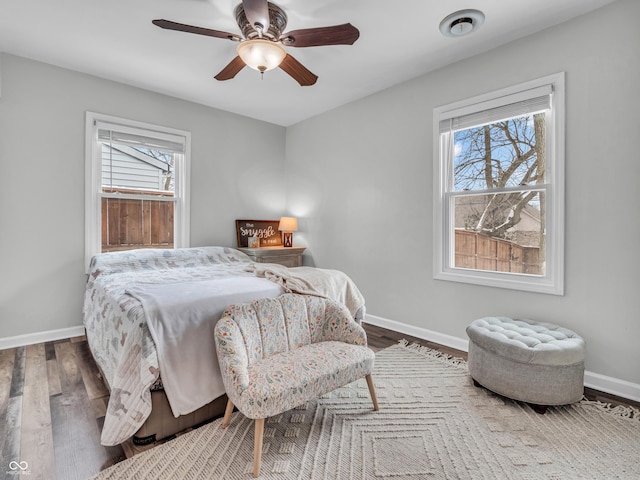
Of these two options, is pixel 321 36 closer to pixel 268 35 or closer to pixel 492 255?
pixel 268 35

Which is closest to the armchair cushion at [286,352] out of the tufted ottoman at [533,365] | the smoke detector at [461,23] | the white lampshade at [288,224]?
the tufted ottoman at [533,365]

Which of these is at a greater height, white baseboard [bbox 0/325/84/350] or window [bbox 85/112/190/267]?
window [bbox 85/112/190/267]

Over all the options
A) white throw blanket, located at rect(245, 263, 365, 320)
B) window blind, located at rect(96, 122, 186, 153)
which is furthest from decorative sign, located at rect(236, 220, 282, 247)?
white throw blanket, located at rect(245, 263, 365, 320)

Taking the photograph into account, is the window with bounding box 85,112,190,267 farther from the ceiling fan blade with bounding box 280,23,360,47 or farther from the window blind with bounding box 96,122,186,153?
the ceiling fan blade with bounding box 280,23,360,47

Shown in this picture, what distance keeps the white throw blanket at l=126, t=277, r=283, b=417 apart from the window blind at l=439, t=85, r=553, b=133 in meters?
2.49

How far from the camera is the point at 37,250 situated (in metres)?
3.11

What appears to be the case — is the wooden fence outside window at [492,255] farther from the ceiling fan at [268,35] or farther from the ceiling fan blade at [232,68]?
the ceiling fan blade at [232,68]

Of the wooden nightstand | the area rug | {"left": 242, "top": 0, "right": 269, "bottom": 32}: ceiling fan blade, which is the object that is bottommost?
the area rug

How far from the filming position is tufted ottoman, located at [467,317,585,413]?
1983 millimetres

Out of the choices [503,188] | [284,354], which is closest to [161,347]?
[284,354]

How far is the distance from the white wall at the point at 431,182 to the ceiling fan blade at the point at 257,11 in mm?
1940

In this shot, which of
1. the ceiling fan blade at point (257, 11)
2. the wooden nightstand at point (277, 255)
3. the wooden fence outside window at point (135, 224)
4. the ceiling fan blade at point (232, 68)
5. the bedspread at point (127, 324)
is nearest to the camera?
the bedspread at point (127, 324)

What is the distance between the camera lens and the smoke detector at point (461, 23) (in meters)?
2.31

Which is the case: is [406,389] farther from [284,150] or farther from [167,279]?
[284,150]
